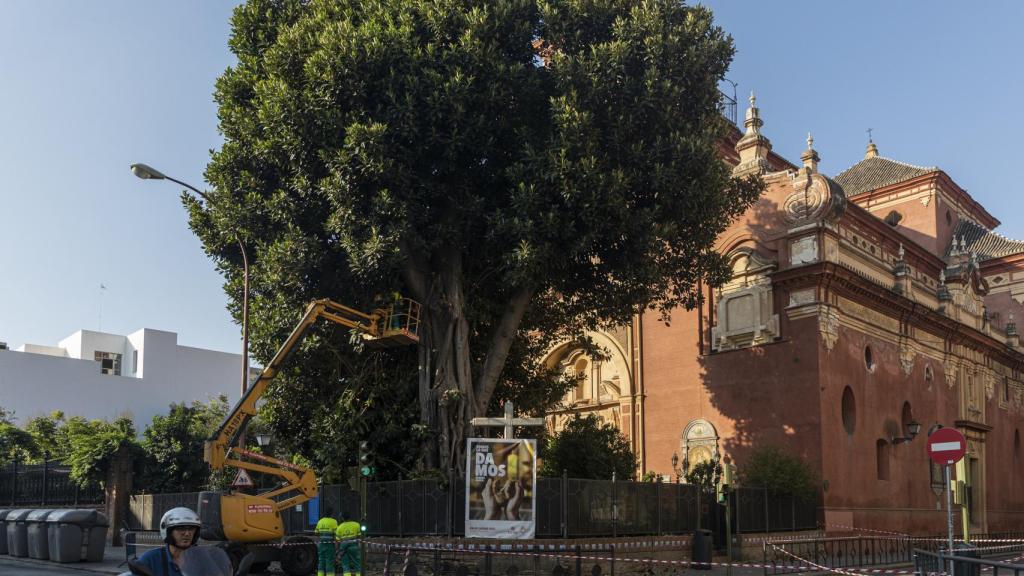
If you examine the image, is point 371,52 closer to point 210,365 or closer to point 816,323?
point 816,323

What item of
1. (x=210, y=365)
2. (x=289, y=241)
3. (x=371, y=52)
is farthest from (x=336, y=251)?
(x=210, y=365)

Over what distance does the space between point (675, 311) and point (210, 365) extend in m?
46.8

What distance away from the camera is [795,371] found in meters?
27.0

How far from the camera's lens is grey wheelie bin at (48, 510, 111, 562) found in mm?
21750

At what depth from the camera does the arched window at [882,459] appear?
96.2ft

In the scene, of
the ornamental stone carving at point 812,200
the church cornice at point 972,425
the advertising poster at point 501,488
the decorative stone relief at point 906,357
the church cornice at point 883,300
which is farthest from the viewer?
the church cornice at point 972,425

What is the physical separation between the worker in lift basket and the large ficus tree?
214 inches

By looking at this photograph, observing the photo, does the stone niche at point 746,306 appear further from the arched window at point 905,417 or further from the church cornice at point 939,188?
the church cornice at point 939,188

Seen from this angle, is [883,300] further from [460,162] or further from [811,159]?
[460,162]

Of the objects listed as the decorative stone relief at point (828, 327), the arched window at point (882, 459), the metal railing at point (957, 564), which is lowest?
the metal railing at point (957, 564)

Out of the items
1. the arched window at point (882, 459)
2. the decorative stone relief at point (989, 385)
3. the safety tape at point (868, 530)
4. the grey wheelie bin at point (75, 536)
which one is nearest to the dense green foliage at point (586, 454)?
the safety tape at point (868, 530)

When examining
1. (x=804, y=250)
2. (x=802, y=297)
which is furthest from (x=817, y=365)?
(x=804, y=250)

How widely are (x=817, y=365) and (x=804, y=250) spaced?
341 cm

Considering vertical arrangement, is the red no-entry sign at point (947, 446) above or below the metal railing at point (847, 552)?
above
